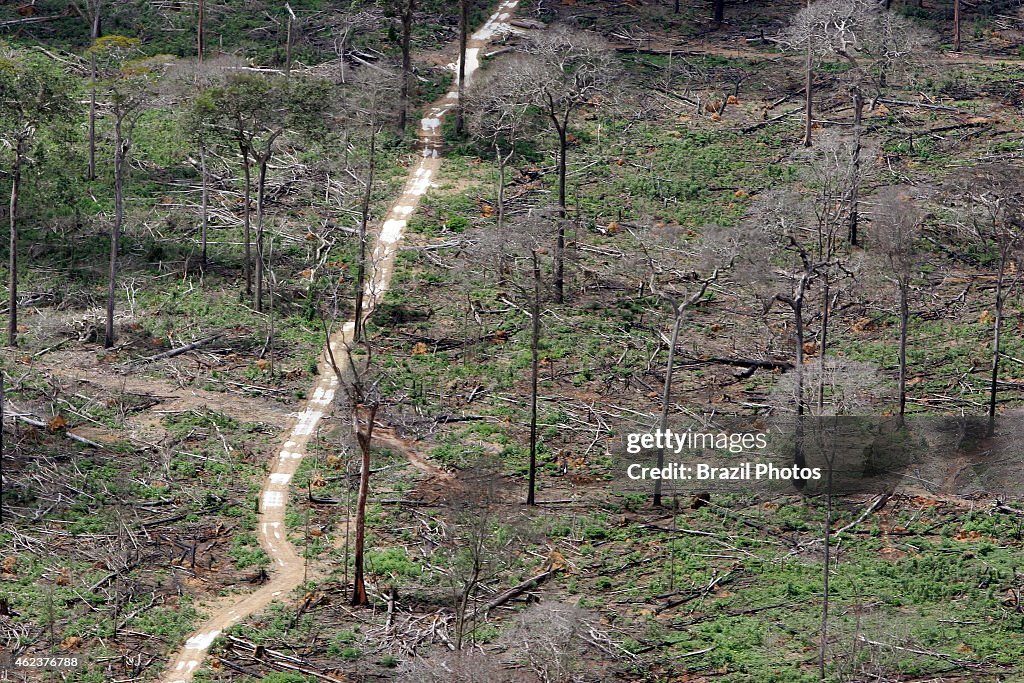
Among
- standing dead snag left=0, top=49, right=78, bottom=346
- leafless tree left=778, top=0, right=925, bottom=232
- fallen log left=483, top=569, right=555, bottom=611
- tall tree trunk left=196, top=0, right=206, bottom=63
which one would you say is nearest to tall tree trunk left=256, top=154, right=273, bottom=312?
standing dead snag left=0, top=49, right=78, bottom=346

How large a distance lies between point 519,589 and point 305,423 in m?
14.3

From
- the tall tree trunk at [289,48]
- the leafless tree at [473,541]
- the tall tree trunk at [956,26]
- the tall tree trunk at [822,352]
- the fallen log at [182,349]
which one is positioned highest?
the tall tree trunk at [956,26]

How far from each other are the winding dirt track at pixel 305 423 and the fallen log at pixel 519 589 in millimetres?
6574

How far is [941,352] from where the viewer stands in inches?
3073

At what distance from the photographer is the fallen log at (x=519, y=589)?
63.6 m

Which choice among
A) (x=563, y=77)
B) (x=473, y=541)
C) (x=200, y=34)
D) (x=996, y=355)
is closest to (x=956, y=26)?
(x=563, y=77)

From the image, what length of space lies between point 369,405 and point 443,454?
7230 mm

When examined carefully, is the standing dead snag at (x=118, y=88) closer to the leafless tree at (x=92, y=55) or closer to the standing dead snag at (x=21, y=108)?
the leafless tree at (x=92, y=55)

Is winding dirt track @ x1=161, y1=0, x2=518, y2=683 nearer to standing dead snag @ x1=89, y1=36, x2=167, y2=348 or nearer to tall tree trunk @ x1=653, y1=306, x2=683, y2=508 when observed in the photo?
standing dead snag @ x1=89, y1=36, x2=167, y2=348

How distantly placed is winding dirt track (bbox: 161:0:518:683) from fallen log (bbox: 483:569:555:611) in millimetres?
6574

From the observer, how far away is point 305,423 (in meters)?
75.2

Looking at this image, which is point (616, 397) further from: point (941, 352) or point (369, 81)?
point (369, 81)

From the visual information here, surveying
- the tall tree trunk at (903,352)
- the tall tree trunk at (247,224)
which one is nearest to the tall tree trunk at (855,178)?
the tall tree trunk at (903,352)

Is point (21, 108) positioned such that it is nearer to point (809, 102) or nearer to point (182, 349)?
point (182, 349)
